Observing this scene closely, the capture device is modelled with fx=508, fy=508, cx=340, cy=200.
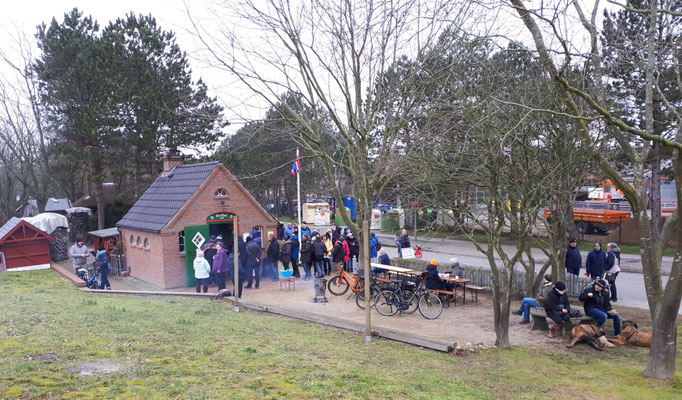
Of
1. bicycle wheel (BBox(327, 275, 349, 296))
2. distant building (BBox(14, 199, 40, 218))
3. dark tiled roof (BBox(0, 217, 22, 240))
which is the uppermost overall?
distant building (BBox(14, 199, 40, 218))

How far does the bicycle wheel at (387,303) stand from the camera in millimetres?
14062

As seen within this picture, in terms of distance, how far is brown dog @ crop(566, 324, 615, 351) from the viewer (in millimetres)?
10758

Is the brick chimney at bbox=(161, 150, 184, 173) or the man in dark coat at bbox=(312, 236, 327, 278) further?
the brick chimney at bbox=(161, 150, 184, 173)

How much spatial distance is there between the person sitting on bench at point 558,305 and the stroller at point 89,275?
14921 mm

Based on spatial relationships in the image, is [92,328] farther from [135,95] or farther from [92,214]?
[92,214]

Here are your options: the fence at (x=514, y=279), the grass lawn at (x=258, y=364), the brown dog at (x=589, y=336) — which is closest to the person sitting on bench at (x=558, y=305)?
the brown dog at (x=589, y=336)

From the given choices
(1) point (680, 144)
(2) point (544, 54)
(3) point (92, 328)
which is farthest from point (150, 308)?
(1) point (680, 144)

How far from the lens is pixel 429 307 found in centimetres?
1423

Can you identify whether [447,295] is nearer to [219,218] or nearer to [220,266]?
[220,266]

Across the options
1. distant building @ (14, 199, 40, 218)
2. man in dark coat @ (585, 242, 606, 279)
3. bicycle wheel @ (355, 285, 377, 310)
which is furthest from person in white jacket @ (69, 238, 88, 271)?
distant building @ (14, 199, 40, 218)

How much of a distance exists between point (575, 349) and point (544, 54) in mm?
6469

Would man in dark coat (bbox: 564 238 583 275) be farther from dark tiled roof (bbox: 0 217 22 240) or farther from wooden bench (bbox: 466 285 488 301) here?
dark tiled roof (bbox: 0 217 22 240)

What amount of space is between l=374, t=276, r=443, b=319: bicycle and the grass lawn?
9.78ft

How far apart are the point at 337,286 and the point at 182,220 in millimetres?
6426
